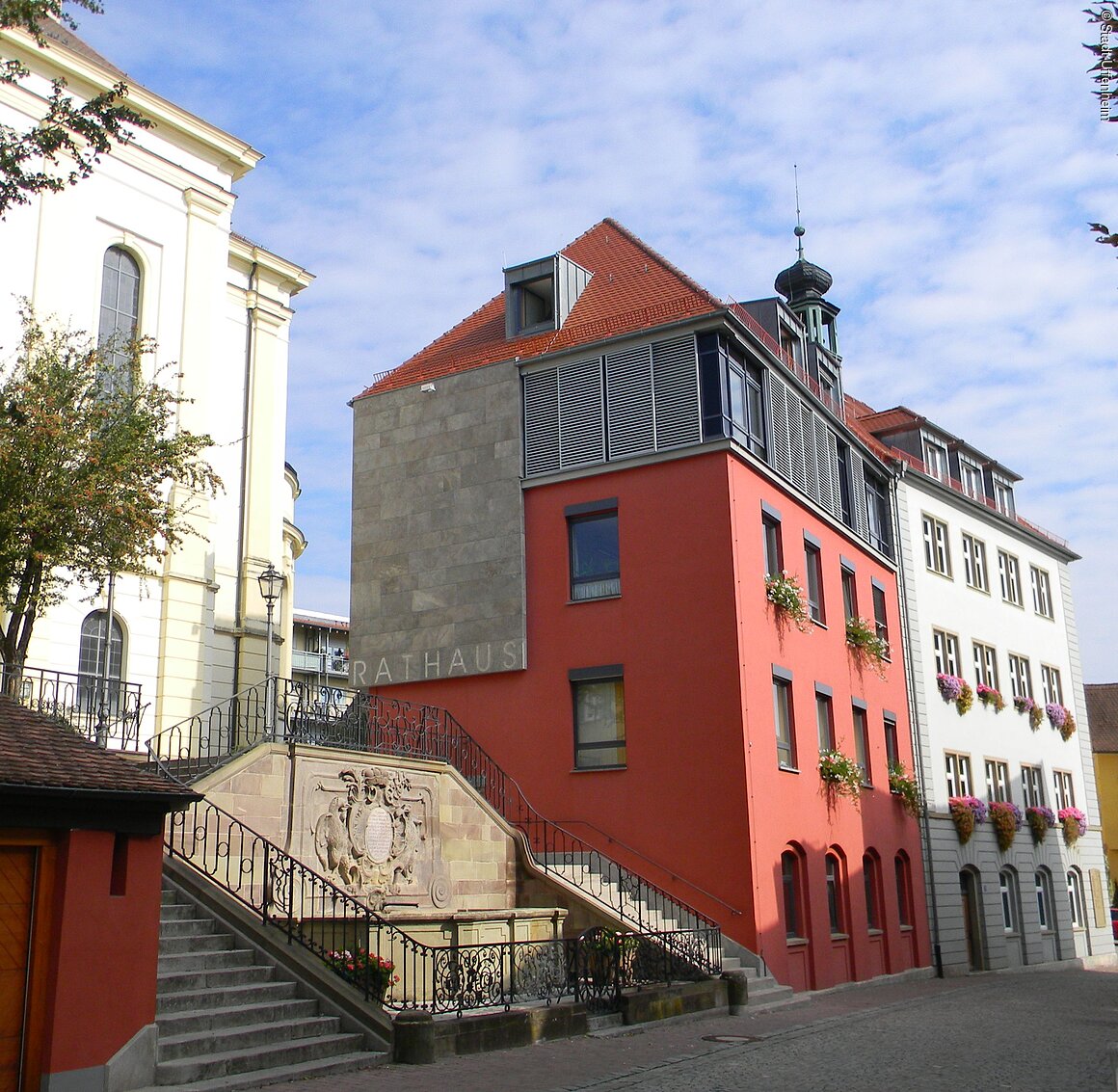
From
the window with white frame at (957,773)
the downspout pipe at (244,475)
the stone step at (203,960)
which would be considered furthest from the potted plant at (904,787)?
the stone step at (203,960)

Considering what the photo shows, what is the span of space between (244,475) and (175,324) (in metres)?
4.69

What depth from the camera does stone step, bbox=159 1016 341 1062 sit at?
11.8 m

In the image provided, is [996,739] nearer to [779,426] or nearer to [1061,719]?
[1061,719]

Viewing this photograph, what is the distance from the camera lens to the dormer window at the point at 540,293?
28.2m

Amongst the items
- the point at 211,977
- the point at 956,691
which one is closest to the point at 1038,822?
the point at 956,691

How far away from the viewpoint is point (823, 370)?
34781 mm

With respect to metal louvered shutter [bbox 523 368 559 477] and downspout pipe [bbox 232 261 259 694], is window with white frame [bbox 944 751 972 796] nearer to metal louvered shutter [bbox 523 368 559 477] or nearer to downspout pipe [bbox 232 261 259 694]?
metal louvered shutter [bbox 523 368 559 477]

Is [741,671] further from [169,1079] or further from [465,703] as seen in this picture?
[169,1079]

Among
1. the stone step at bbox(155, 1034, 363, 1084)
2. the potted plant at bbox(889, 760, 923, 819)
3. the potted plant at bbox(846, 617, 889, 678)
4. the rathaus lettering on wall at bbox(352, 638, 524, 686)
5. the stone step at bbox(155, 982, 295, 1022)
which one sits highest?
the potted plant at bbox(846, 617, 889, 678)

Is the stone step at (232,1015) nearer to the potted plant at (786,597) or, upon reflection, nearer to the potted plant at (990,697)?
the potted plant at (786,597)

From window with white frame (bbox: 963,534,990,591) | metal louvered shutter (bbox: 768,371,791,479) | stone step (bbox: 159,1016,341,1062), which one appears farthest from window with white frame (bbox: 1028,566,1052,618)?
stone step (bbox: 159,1016,341,1062)

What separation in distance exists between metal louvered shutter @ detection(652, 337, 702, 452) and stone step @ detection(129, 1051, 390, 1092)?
14.3 meters

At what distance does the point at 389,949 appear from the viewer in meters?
16.5

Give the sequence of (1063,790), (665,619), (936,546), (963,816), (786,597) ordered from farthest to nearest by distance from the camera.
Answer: (1063,790), (936,546), (963,816), (786,597), (665,619)
